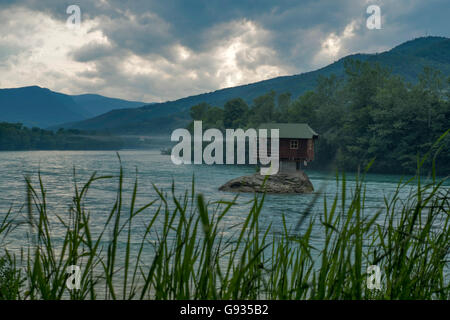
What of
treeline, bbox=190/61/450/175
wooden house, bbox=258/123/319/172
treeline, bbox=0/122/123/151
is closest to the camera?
wooden house, bbox=258/123/319/172

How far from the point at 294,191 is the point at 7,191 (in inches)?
825

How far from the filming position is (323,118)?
63781mm

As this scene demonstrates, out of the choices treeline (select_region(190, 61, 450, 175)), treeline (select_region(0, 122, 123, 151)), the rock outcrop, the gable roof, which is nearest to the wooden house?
the gable roof

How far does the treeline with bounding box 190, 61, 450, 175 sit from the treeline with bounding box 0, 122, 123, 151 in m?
60.9

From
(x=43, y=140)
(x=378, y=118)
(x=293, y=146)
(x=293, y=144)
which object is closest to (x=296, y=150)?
(x=293, y=146)

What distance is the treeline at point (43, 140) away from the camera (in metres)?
115

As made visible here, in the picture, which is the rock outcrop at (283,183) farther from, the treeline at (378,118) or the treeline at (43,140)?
the treeline at (43,140)

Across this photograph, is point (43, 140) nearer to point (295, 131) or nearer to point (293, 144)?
point (295, 131)

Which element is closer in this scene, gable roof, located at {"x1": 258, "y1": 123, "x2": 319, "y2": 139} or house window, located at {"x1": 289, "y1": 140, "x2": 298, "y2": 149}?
gable roof, located at {"x1": 258, "y1": 123, "x2": 319, "y2": 139}

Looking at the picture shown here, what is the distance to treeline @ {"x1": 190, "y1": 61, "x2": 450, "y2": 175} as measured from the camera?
50.2m

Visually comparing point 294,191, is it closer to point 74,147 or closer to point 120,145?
point 74,147

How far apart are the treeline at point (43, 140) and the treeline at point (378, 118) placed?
200ft

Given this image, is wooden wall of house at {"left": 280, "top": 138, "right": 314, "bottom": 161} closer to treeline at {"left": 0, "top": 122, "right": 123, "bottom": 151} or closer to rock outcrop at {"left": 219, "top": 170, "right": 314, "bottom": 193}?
rock outcrop at {"left": 219, "top": 170, "right": 314, "bottom": 193}

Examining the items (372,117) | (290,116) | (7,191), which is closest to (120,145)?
(290,116)
